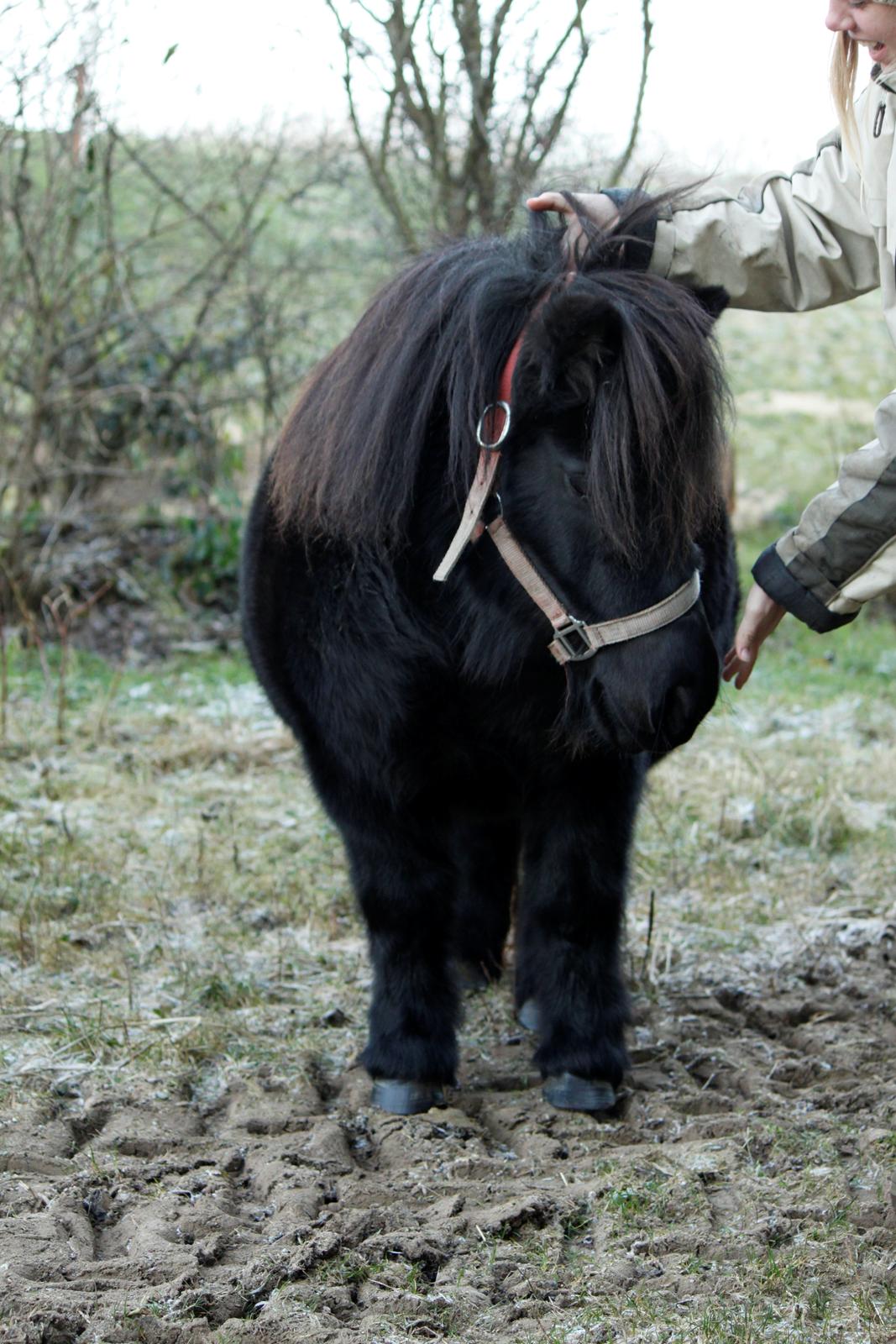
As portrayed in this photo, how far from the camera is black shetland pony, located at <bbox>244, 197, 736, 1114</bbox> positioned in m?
2.29

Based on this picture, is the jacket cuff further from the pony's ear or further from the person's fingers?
the person's fingers

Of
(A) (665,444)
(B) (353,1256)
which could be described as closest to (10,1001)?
(B) (353,1256)

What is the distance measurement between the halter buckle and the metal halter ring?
0.34m

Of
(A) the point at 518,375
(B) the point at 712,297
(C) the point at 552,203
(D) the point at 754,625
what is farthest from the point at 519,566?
(C) the point at 552,203

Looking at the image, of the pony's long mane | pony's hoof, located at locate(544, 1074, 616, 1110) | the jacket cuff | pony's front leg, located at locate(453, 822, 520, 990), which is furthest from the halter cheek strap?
pony's front leg, located at locate(453, 822, 520, 990)

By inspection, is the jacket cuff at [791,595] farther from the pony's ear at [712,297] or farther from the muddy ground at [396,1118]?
the muddy ground at [396,1118]

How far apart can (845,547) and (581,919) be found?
3.20 ft

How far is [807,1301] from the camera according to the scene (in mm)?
1913

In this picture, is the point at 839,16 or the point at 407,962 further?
the point at 407,962

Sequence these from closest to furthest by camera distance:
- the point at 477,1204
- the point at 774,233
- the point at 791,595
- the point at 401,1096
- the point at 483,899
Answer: the point at 477,1204 → the point at 791,595 → the point at 774,233 → the point at 401,1096 → the point at 483,899

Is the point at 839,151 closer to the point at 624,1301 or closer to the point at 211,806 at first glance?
the point at 624,1301

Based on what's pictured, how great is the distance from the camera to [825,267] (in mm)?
2645

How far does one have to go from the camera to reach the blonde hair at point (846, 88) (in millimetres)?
2404

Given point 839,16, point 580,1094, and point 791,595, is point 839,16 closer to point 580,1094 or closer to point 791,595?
point 791,595
